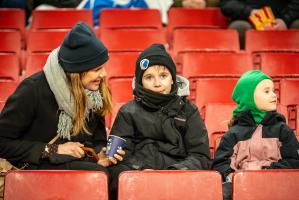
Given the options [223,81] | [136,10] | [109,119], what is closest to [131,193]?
[109,119]

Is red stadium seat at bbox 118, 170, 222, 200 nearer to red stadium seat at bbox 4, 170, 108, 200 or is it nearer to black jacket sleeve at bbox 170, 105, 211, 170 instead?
red stadium seat at bbox 4, 170, 108, 200

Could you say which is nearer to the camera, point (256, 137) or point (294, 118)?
point (256, 137)

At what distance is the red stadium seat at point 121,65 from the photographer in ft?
12.0

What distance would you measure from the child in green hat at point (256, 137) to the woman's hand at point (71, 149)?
0.60 meters

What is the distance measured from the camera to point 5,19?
429cm

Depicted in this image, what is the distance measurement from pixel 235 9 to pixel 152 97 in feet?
6.26

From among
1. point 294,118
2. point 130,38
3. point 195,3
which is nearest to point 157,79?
point 294,118

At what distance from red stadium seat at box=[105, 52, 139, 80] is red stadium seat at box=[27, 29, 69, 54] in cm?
48

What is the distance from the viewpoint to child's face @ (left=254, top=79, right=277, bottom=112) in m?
2.77

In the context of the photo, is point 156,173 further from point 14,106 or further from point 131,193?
point 14,106

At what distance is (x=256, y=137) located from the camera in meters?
2.73

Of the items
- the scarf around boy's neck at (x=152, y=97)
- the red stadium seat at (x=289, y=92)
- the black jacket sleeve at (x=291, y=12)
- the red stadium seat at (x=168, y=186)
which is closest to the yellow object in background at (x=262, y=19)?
the black jacket sleeve at (x=291, y=12)

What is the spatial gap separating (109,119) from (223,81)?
675mm

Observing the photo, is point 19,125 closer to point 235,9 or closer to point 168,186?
point 168,186
